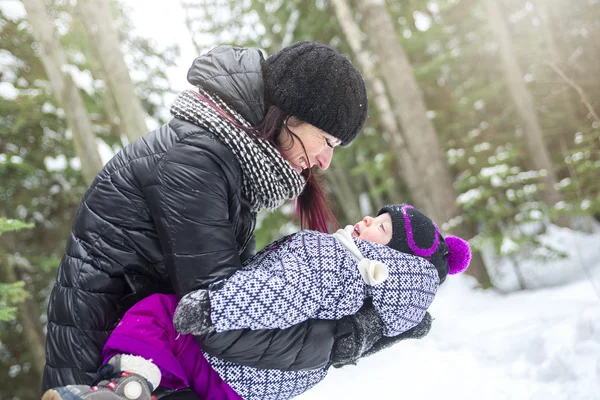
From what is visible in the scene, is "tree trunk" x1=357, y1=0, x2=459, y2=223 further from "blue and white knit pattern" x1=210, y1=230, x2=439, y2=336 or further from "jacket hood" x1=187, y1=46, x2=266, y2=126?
"jacket hood" x1=187, y1=46, x2=266, y2=126

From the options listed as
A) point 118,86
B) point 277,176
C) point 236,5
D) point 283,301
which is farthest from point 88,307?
point 236,5

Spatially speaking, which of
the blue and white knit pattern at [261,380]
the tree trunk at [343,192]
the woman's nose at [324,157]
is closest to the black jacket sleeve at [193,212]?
the blue and white knit pattern at [261,380]

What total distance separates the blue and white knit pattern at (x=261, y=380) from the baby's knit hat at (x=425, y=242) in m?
0.80

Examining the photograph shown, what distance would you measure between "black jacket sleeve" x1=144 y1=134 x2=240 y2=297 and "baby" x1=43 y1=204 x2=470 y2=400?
8 centimetres

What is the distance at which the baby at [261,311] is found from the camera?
57.1 inches

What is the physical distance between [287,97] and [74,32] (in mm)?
9486

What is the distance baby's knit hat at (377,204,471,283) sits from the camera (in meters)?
2.20

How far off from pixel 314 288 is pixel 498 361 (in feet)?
9.02

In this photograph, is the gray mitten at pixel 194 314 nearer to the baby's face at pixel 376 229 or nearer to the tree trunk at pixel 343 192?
the baby's face at pixel 376 229

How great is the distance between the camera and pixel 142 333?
1.57 metres

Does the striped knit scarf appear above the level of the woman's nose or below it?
above

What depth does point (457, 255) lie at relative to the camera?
7.79ft

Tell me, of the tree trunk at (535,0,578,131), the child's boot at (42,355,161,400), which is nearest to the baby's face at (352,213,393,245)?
the child's boot at (42,355,161,400)

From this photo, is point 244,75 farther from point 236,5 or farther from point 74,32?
point 236,5
